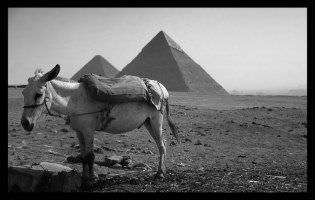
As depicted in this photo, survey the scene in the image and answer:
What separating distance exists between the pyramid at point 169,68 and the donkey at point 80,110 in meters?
102

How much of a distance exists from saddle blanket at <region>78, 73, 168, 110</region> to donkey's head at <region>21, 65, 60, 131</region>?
2.56 feet

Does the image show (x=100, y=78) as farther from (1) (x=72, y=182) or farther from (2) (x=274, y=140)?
(2) (x=274, y=140)

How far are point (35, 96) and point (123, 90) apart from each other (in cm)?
145

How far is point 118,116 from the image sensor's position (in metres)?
5.93

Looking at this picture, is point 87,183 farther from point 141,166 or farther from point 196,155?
point 196,155

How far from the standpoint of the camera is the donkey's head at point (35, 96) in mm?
5026

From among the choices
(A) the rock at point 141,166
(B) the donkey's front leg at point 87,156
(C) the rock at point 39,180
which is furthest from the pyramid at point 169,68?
(C) the rock at point 39,180

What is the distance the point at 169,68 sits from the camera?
397 feet

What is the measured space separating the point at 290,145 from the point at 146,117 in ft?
24.3

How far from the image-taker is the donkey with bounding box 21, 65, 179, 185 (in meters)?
5.07

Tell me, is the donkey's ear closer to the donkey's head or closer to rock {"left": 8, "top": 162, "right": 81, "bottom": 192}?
the donkey's head

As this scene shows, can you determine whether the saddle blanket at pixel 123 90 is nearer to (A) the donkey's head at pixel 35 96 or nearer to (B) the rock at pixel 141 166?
(A) the donkey's head at pixel 35 96

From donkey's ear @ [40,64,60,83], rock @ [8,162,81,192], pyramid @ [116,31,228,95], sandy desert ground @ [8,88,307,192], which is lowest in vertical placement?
sandy desert ground @ [8,88,307,192]

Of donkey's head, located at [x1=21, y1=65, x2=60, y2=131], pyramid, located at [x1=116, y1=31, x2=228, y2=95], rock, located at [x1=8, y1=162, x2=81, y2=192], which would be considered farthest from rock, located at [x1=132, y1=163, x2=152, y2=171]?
pyramid, located at [x1=116, y1=31, x2=228, y2=95]
